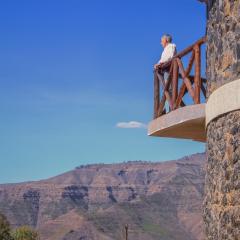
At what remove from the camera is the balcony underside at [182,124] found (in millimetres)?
8602

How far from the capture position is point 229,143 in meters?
7.11

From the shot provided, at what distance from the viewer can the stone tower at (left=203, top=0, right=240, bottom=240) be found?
6.93 m

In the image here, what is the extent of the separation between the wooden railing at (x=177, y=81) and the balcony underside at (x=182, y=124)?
231 millimetres

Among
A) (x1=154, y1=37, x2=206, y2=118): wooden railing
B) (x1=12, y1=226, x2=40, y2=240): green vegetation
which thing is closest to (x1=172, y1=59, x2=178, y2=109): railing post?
(x1=154, y1=37, x2=206, y2=118): wooden railing

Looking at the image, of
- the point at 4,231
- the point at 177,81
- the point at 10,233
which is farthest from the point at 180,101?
the point at 10,233

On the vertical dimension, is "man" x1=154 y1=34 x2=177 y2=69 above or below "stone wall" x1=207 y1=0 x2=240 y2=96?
above

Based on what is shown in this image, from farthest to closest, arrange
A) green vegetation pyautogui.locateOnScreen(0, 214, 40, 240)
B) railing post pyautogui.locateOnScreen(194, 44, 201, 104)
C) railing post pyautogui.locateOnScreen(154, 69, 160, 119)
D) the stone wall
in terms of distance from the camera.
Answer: green vegetation pyautogui.locateOnScreen(0, 214, 40, 240) → railing post pyautogui.locateOnScreen(154, 69, 160, 119) → railing post pyautogui.locateOnScreen(194, 44, 201, 104) → the stone wall

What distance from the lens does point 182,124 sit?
908cm

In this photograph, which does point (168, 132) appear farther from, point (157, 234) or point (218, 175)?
point (157, 234)

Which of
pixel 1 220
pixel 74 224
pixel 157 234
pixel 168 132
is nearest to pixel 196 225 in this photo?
pixel 157 234

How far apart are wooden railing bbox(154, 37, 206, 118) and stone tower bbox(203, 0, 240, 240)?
0.93 meters

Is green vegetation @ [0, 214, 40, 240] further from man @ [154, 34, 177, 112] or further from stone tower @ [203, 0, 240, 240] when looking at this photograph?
stone tower @ [203, 0, 240, 240]

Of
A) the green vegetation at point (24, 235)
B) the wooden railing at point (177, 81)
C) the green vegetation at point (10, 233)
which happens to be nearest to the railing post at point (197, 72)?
the wooden railing at point (177, 81)

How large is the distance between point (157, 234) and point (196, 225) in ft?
60.2
